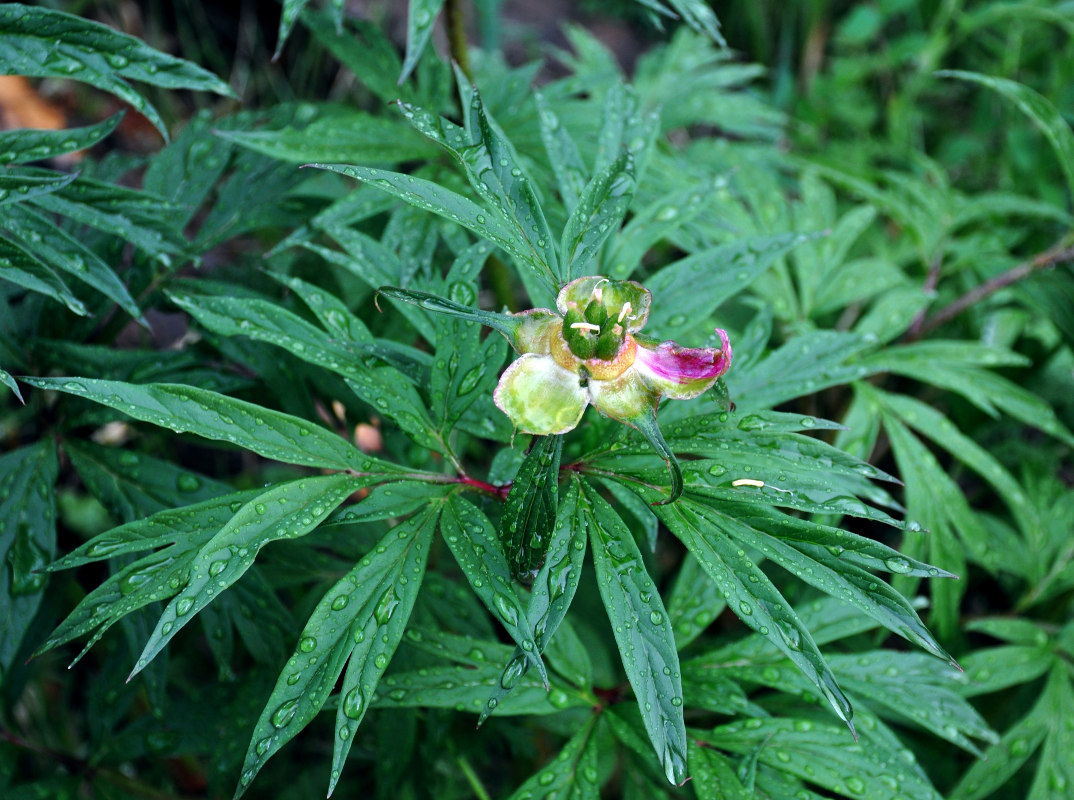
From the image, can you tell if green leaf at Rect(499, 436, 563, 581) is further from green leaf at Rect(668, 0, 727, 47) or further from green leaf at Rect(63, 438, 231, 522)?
green leaf at Rect(668, 0, 727, 47)

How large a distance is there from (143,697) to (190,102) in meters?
2.56

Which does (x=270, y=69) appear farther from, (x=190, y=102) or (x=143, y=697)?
(x=143, y=697)

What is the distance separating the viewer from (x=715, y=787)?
1.02 metres

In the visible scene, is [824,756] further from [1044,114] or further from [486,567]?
[1044,114]

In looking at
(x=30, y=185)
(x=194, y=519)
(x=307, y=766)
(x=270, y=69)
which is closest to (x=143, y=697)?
(x=307, y=766)

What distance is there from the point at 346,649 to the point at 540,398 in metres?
0.33

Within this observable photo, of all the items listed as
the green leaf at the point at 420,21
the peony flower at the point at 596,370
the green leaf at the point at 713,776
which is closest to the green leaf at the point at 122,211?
the green leaf at the point at 420,21

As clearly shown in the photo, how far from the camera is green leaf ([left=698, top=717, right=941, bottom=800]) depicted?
3.39 ft

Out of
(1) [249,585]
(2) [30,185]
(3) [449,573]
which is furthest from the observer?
(3) [449,573]

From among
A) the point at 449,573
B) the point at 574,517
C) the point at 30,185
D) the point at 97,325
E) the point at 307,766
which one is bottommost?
the point at 307,766

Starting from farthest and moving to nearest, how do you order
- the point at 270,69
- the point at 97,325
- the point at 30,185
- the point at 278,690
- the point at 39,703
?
the point at 270,69 → the point at 39,703 → the point at 97,325 → the point at 30,185 → the point at 278,690

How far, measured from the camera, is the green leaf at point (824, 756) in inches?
40.7

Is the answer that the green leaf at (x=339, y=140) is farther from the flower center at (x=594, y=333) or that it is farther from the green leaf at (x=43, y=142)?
the flower center at (x=594, y=333)

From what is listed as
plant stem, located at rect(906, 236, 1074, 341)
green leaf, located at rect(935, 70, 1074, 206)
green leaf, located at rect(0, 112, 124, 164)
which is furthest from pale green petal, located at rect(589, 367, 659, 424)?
plant stem, located at rect(906, 236, 1074, 341)
